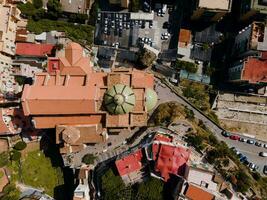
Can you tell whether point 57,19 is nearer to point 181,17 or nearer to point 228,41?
point 181,17

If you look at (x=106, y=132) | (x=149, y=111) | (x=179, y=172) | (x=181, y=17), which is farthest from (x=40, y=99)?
(x=181, y=17)

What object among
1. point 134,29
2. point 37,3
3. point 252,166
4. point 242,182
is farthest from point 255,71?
point 37,3

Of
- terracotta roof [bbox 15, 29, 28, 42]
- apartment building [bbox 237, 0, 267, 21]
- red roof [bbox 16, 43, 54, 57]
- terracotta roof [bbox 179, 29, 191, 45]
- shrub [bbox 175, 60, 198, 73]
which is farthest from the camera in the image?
terracotta roof [bbox 15, 29, 28, 42]

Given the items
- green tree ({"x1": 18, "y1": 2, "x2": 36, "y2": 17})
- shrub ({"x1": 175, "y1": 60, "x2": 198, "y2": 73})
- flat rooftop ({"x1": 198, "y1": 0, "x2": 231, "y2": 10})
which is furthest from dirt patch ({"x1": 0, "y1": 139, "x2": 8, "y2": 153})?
flat rooftop ({"x1": 198, "y1": 0, "x2": 231, "y2": 10})

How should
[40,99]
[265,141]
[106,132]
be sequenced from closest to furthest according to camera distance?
[40,99] → [106,132] → [265,141]

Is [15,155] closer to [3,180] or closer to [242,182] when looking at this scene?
[3,180]

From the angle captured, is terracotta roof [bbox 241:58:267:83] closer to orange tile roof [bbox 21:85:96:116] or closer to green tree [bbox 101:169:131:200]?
orange tile roof [bbox 21:85:96:116]
